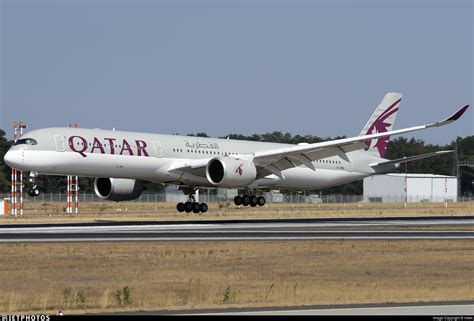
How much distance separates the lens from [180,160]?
5309cm

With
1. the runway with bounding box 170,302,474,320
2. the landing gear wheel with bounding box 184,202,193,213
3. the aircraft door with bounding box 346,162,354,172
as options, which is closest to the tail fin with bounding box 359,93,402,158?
the aircraft door with bounding box 346,162,354,172

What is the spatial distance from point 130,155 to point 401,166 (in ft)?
279

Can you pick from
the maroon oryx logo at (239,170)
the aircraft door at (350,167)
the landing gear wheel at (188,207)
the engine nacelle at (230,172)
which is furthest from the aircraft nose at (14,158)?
the aircraft door at (350,167)

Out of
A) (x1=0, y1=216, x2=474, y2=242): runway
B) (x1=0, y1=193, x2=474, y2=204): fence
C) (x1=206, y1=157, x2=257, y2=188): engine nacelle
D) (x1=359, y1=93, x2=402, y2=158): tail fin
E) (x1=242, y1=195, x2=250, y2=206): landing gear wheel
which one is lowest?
(x1=0, y1=216, x2=474, y2=242): runway

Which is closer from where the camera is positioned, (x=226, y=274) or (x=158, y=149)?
(x=226, y=274)

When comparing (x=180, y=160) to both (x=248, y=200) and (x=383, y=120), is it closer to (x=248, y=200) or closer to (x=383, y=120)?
(x=248, y=200)

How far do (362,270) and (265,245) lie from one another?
694 centimetres

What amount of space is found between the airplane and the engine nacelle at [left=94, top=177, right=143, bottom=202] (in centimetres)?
6

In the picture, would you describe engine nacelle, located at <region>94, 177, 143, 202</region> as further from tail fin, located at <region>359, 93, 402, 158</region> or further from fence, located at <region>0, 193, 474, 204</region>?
fence, located at <region>0, 193, 474, 204</region>

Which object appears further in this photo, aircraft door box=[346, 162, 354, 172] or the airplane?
aircraft door box=[346, 162, 354, 172]

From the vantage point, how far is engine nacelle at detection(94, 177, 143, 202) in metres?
53.8

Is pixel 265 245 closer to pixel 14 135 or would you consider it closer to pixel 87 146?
pixel 87 146

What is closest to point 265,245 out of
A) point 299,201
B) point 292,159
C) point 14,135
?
point 292,159

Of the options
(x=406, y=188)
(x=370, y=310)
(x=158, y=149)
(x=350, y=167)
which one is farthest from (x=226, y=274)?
(x=406, y=188)
